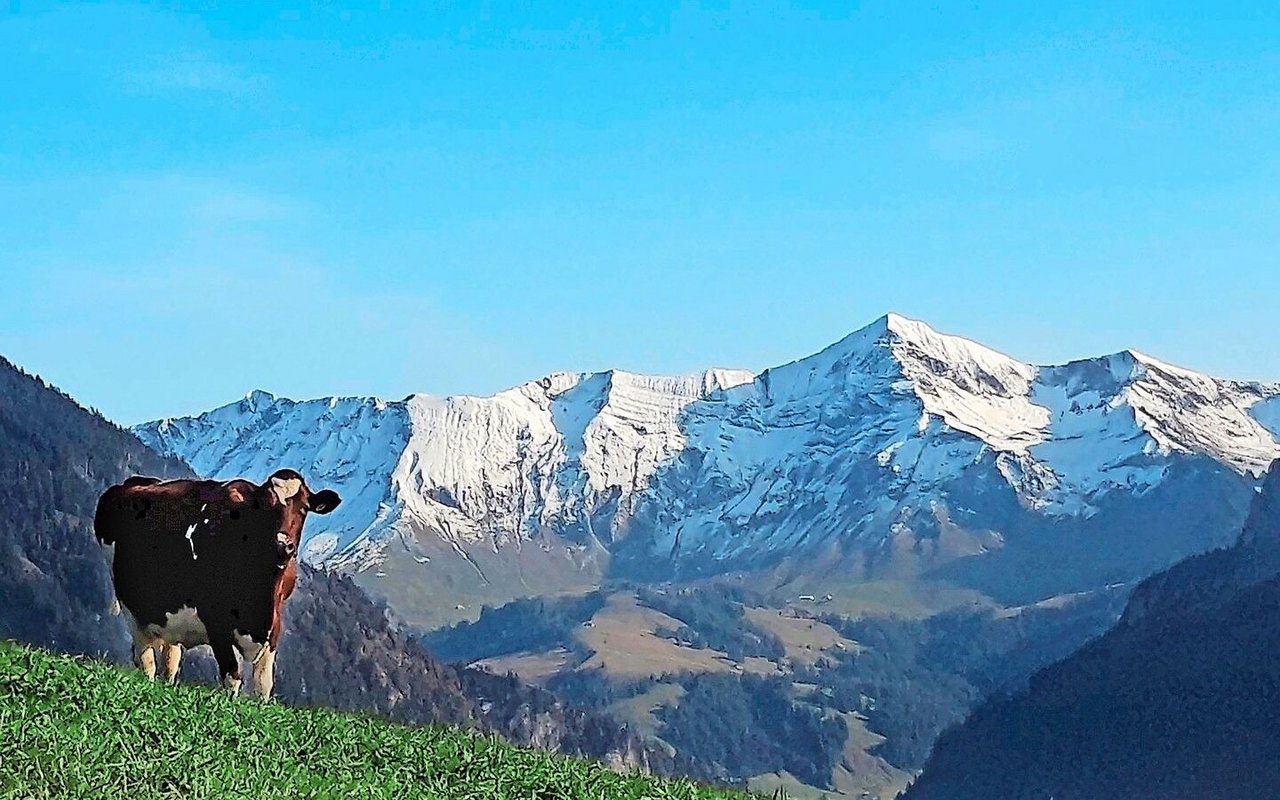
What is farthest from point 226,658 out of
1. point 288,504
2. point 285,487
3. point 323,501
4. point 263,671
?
point 323,501

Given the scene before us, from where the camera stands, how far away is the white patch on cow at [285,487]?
72.6 feet

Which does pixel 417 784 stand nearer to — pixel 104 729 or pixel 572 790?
pixel 572 790

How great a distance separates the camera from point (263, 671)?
2161cm

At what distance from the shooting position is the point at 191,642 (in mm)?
21922

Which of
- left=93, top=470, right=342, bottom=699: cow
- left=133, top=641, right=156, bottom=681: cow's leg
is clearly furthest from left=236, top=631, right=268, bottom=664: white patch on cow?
left=133, top=641, right=156, bottom=681: cow's leg

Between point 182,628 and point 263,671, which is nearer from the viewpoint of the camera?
point 263,671

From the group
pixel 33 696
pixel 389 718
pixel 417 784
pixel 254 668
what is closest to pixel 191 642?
pixel 254 668

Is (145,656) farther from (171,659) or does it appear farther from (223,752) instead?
(223,752)

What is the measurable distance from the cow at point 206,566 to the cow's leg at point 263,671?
2 cm

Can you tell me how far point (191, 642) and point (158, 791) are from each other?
24.7ft

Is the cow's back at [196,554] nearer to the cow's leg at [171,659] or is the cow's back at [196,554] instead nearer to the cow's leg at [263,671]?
the cow's leg at [263,671]

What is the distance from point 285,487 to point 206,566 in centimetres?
158

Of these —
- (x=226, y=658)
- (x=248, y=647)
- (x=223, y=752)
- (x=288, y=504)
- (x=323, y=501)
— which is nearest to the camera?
(x=223, y=752)

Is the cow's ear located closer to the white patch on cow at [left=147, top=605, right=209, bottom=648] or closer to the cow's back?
the cow's back
